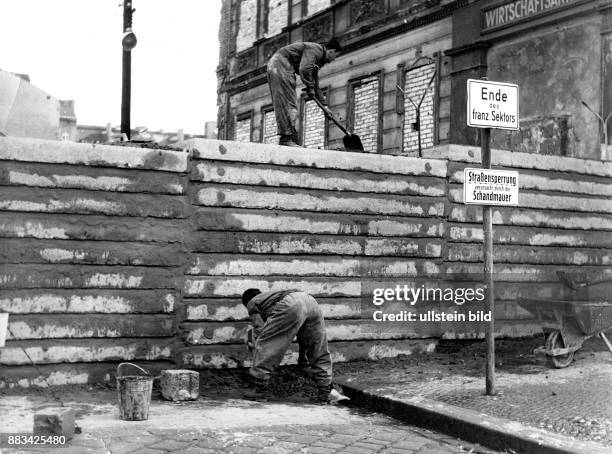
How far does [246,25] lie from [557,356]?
18046mm

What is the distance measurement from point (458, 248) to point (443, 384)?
220 centimetres

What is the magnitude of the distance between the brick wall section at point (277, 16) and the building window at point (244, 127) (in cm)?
264

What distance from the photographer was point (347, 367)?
8.23 metres

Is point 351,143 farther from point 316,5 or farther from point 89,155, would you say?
point 316,5

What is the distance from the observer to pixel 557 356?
7.94 meters

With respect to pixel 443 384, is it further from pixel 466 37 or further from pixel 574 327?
pixel 466 37

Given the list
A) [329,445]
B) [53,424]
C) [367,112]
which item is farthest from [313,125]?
[53,424]

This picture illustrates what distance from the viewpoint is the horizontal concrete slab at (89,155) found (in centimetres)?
691

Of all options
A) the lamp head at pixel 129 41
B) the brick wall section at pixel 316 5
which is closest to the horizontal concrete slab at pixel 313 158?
the lamp head at pixel 129 41

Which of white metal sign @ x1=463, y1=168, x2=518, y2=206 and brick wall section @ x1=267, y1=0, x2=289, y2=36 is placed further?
brick wall section @ x1=267, y1=0, x2=289, y2=36

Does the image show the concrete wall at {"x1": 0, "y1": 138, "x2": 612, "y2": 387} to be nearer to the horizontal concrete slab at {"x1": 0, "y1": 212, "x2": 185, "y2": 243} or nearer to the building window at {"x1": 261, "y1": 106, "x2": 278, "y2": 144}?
the horizontal concrete slab at {"x1": 0, "y1": 212, "x2": 185, "y2": 243}

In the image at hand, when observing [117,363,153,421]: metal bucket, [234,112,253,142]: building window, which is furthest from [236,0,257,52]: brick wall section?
[117,363,153,421]: metal bucket

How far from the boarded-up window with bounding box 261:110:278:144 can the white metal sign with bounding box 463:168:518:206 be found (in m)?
15.0

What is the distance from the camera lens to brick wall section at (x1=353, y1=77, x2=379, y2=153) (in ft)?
58.4
